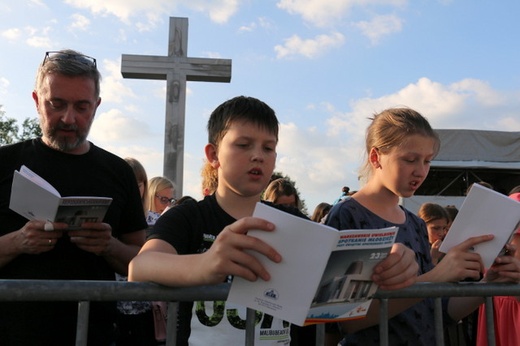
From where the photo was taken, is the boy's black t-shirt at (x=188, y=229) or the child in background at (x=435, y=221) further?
the child in background at (x=435, y=221)

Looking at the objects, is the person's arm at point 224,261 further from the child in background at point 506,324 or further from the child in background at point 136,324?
the child in background at point 136,324

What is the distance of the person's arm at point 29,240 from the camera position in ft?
6.01

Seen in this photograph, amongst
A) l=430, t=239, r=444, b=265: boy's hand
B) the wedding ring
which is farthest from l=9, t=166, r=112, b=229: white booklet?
l=430, t=239, r=444, b=265: boy's hand

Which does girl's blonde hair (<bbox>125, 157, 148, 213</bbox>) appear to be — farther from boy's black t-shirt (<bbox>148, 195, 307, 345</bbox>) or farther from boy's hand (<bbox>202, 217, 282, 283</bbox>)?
boy's hand (<bbox>202, 217, 282, 283</bbox>)

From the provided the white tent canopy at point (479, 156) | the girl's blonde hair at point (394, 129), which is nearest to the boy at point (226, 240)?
the girl's blonde hair at point (394, 129)

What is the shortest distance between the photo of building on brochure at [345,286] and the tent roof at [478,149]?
1115 cm

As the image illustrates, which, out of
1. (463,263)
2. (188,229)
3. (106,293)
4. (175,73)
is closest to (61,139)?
(188,229)

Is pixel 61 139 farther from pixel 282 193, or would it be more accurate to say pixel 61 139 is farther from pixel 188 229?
pixel 282 193

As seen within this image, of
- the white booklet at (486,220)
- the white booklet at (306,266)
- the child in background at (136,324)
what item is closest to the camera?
the white booklet at (306,266)

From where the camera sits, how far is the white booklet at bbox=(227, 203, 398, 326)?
44.4 inches

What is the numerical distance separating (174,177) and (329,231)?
6.12 m

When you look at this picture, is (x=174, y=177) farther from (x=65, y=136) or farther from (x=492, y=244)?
(x=492, y=244)

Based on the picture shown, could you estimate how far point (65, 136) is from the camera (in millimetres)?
2129

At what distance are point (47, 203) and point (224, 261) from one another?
0.89 m
